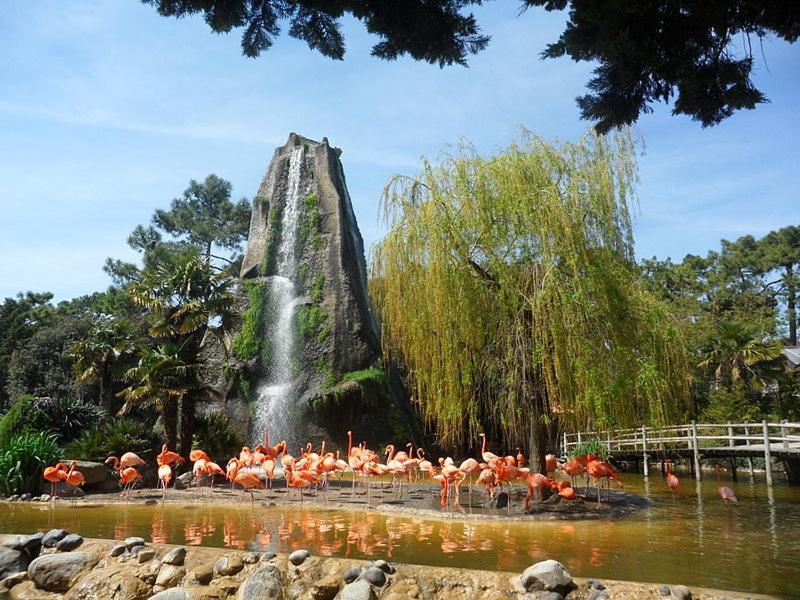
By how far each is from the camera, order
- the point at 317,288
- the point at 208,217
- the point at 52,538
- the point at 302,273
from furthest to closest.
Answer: the point at 208,217 → the point at 302,273 → the point at 317,288 → the point at 52,538

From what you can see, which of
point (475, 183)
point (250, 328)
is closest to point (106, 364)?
point (250, 328)

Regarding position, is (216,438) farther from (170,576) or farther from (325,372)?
(170,576)

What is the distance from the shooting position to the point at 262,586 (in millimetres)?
5473

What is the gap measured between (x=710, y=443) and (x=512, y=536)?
1628cm

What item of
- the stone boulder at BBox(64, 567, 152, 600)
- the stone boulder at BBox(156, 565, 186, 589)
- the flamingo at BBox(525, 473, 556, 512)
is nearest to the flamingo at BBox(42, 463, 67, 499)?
the stone boulder at BBox(64, 567, 152, 600)

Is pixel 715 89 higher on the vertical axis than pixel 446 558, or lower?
higher

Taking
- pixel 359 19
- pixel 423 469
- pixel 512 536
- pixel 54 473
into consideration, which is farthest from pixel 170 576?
pixel 54 473

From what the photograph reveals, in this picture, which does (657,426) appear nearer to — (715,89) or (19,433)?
(715,89)

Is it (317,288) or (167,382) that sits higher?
(317,288)

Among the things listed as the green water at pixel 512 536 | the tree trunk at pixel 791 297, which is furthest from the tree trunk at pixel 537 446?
the tree trunk at pixel 791 297

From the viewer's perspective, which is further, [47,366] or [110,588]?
[47,366]

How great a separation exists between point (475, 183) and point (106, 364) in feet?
56.4

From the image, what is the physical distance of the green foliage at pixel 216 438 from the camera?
17.4 m

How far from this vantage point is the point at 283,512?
10.3 meters
